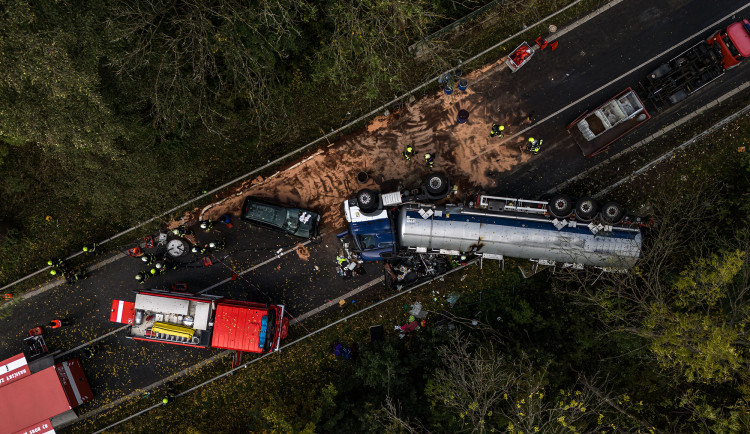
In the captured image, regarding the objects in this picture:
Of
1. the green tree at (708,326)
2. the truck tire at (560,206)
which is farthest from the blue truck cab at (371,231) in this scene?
the green tree at (708,326)

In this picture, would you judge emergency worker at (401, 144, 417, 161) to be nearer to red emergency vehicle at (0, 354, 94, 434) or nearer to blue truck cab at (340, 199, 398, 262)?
blue truck cab at (340, 199, 398, 262)

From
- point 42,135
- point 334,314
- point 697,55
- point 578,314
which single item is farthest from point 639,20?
point 42,135

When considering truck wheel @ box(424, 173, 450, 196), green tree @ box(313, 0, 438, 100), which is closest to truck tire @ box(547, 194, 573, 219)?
truck wheel @ box(424, 173, 450, 196)

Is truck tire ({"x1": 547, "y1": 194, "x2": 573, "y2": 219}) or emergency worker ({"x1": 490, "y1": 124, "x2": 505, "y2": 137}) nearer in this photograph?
truck tire ({"x1": 547, "y1": 194, "x2": 573, "y2": 219})

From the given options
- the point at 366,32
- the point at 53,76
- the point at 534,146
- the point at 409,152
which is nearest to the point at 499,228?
the point at 534,146

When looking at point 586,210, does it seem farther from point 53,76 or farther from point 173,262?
point 53,76

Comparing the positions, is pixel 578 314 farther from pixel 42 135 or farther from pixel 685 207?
pixel 42 135
